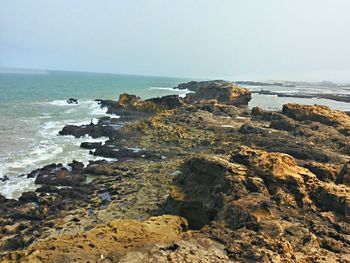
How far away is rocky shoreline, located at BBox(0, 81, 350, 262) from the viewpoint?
476 inches

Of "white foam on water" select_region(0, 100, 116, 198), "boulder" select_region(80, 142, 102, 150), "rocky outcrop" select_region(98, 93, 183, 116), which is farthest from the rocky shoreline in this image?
"rocky outcrop" select_region(98, 93, 183, 116)

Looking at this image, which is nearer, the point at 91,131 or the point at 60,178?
the point at 60,178

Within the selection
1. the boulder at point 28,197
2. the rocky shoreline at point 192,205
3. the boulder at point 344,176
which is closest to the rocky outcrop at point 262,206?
the rocky shoreline at point 192,205

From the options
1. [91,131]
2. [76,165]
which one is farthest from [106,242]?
[91,131]

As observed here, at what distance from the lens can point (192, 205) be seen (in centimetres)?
1820

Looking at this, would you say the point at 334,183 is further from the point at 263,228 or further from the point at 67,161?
the point at 67,161

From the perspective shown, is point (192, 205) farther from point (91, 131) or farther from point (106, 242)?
point (91, 131)

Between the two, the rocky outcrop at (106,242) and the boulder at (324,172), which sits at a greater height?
the boulder at (324,172)

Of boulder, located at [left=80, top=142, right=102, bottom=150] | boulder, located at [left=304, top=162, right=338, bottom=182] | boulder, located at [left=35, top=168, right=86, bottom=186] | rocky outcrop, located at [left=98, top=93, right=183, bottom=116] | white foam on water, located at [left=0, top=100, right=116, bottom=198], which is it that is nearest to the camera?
boulder, located at [left=304, top=162, right=338, bottom=182]

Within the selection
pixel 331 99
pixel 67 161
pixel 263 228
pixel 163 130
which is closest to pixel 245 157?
pixel 263 228

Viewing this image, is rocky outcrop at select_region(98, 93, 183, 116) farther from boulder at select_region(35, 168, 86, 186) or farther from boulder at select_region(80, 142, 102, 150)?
boulder at select_region(35, 168, 86, 186)

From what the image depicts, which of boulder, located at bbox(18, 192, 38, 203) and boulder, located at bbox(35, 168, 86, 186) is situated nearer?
boulder, located at bbox(18, 192, 38, 203)

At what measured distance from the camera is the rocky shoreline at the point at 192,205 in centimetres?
1210

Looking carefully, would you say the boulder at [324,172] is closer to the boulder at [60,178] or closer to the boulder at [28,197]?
the boulder at [60,178]
